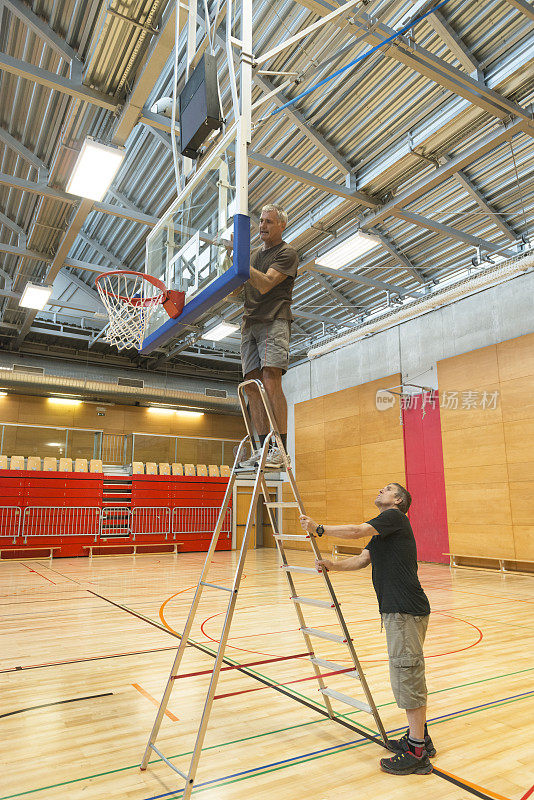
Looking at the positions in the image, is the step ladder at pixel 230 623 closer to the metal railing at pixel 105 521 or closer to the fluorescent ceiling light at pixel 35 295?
the fluorescent ceiling light at pixel 35 295

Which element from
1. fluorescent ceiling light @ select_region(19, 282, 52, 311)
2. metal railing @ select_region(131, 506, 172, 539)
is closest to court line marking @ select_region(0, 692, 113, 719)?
fluorescent ceiling light @ select_region(19, 282, 52, 311)

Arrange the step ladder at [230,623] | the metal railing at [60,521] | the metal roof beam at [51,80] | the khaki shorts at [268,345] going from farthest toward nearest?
the metal railing at [60,521] → the metal roof beam at [51,80] → the khaki shorts at [268,345] → the step ladder at [230,623]

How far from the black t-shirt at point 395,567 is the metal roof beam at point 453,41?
6464mm

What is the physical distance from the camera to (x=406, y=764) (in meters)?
2.68

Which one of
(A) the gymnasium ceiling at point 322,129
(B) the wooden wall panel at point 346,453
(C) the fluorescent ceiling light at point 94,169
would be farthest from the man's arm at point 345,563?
(B) the wooden wall panel at point 346,453

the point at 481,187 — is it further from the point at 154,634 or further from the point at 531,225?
the point at 154,634

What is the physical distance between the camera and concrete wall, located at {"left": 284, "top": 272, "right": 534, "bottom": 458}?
11.3 m

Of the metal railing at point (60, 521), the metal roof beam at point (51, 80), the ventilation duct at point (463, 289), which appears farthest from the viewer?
the metal railing at point (60, 521)

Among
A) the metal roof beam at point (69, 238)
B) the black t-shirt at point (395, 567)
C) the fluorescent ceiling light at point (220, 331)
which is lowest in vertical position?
the black t-shirt at point (395, 567)

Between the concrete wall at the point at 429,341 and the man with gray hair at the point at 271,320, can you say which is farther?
the concrete wall at the point at 429,341

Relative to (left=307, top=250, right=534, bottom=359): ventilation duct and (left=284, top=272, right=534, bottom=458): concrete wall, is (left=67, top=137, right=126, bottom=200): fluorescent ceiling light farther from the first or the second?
(left=284, top=272, right=534, bottom=458): concrete wall

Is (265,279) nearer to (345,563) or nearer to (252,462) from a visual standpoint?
(252,462)

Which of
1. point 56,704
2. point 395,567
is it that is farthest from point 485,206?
point 56,704

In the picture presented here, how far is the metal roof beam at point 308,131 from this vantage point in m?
7.64
